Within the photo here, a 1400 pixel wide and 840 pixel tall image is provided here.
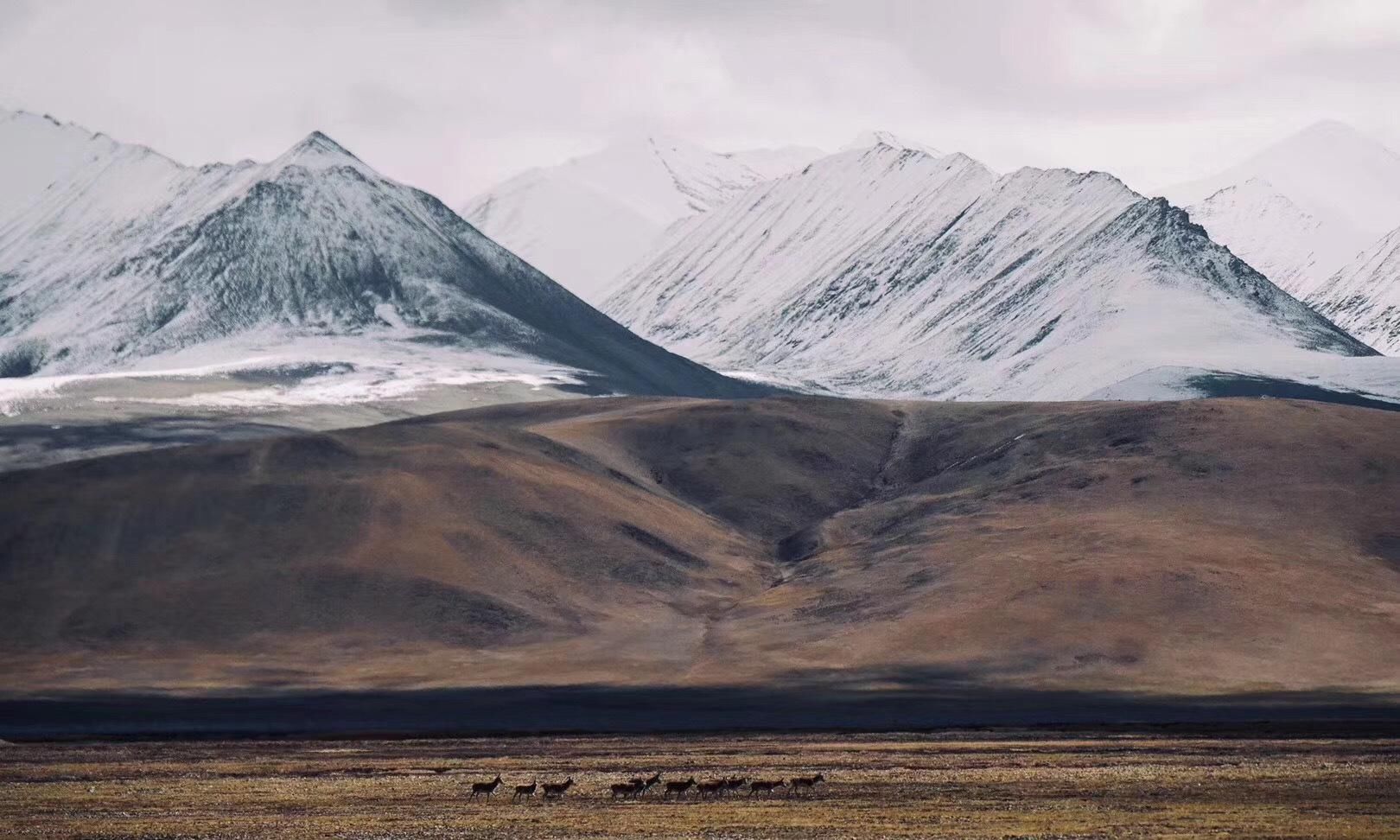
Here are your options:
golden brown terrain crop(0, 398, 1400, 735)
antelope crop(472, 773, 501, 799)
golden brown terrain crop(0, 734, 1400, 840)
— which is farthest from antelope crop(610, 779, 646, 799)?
golden brown terrain crop(0, 398, 1400, 735)

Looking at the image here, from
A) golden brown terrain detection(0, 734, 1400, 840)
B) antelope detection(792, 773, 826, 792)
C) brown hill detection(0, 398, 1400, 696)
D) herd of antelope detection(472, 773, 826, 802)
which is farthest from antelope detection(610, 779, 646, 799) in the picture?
brown hill detection(0, 398, 1400, 696)

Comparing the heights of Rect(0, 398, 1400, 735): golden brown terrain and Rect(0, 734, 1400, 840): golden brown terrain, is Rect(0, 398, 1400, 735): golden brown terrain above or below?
above

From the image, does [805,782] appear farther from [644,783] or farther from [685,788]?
[644,783]

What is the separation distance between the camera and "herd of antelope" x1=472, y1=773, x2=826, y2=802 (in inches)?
2613

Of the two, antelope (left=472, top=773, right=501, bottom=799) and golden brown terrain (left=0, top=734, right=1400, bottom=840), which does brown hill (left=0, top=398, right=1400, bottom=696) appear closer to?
golden brown terrain (left=0, top=734, right=1400, bottom=840)

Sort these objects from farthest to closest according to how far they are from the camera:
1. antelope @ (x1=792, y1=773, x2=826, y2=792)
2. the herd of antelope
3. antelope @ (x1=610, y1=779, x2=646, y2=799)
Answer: antelope @ (x1=792, y1=773, x2=826, y2=792), antelope @ (x1=610, y1=779, x2=646, y2=799), the herd of antelope

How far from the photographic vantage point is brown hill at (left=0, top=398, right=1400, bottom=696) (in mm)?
126250

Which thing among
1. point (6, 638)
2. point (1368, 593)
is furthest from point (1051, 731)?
point (6, 638)

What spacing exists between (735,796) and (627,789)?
3584mm

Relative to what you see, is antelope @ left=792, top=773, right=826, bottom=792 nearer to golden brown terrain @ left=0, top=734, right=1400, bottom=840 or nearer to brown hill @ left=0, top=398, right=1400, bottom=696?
golden brown terrain @ left=0, top=734, right=1400, bottom=840

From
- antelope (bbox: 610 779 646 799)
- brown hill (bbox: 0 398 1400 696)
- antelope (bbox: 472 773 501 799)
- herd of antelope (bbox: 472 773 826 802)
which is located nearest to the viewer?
herd of antelope (bbox: 472 773 826 802)

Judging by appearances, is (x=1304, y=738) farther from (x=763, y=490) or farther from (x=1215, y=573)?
(x=763, y=490)

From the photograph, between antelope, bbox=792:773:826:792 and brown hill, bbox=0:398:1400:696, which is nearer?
antelope, bbox=792:773:826:792

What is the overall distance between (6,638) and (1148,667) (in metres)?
75.7
